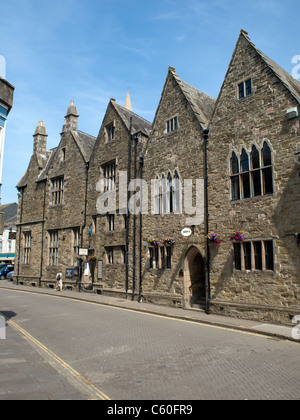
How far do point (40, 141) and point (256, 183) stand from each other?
2545 cm

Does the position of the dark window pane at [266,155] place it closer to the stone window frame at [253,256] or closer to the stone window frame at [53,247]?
the stone window frame at [253,256]

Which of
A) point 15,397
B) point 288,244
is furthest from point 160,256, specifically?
point 15,397

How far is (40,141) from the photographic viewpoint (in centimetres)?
3359

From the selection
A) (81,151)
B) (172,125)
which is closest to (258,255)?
(172,125)

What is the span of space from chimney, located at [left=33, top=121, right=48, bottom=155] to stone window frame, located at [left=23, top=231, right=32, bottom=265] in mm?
8197

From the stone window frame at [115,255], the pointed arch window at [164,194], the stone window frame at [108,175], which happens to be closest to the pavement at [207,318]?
the stone window frame at [115,255]

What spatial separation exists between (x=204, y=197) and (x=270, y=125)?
445 centimetres

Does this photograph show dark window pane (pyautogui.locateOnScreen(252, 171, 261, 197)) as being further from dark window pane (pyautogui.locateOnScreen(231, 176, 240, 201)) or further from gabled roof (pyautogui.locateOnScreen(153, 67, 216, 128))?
gabled roof (pyautogui.locateOnScreen(153, 67, 216, 128))

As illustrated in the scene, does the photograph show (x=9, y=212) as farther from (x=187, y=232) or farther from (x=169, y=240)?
(x=187, y=232)

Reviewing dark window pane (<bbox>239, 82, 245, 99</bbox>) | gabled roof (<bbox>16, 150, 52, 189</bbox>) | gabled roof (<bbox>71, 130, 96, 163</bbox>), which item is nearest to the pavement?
dark window pane (<bbox>239, 82, 245, 99</bbox>)

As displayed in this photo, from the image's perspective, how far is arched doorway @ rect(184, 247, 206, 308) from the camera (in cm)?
1700

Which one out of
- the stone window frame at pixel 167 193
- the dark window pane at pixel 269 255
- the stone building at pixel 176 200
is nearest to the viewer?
the dark window pane at pixel 269 255

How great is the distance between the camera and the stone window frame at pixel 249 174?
13742mm

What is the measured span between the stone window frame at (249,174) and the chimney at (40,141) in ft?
77.2
